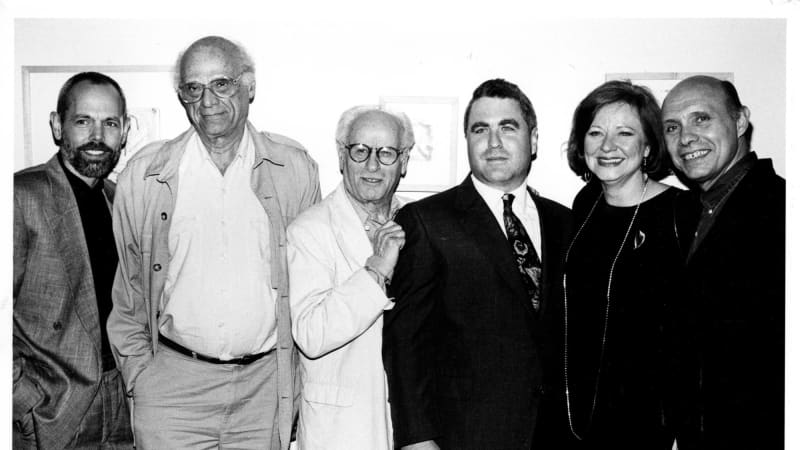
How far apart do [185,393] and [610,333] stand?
1.69 metres

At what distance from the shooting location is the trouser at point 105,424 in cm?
269

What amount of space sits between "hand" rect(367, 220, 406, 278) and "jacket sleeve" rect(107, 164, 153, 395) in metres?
1.07

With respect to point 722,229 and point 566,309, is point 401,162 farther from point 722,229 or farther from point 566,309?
point 722,229

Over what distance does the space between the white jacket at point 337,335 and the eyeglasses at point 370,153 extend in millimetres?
199

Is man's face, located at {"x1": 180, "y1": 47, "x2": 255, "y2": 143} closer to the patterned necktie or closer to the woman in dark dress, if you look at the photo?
the patterned necktie

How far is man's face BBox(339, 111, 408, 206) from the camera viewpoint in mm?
2416

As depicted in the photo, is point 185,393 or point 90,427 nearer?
point 185,393

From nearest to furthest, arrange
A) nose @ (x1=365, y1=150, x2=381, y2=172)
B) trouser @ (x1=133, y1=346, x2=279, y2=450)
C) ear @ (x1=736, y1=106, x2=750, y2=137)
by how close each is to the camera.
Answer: nose @ (x1=365, y1=150, x2=381, y2=172), trouser @ (x1=133, y1=346, x2=279, y2=450), ear @ (x1=736, y1=106, x2=750, y2=137)

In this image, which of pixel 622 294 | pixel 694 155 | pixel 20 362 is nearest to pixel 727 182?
pixel 694 155

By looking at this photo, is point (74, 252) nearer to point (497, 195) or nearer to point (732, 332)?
point (497, 195)

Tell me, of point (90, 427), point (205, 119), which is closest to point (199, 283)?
point (205, 119)

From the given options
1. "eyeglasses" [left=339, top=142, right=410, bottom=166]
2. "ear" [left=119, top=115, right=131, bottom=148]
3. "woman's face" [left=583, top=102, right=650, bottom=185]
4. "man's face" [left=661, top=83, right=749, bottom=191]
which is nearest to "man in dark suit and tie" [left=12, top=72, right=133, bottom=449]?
"ear" [left=119, top=115, right=131, bottom=148]

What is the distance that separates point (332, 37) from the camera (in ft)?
9.53

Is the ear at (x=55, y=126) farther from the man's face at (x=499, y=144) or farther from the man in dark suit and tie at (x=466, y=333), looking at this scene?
the man's face at (x=499, y=144)
